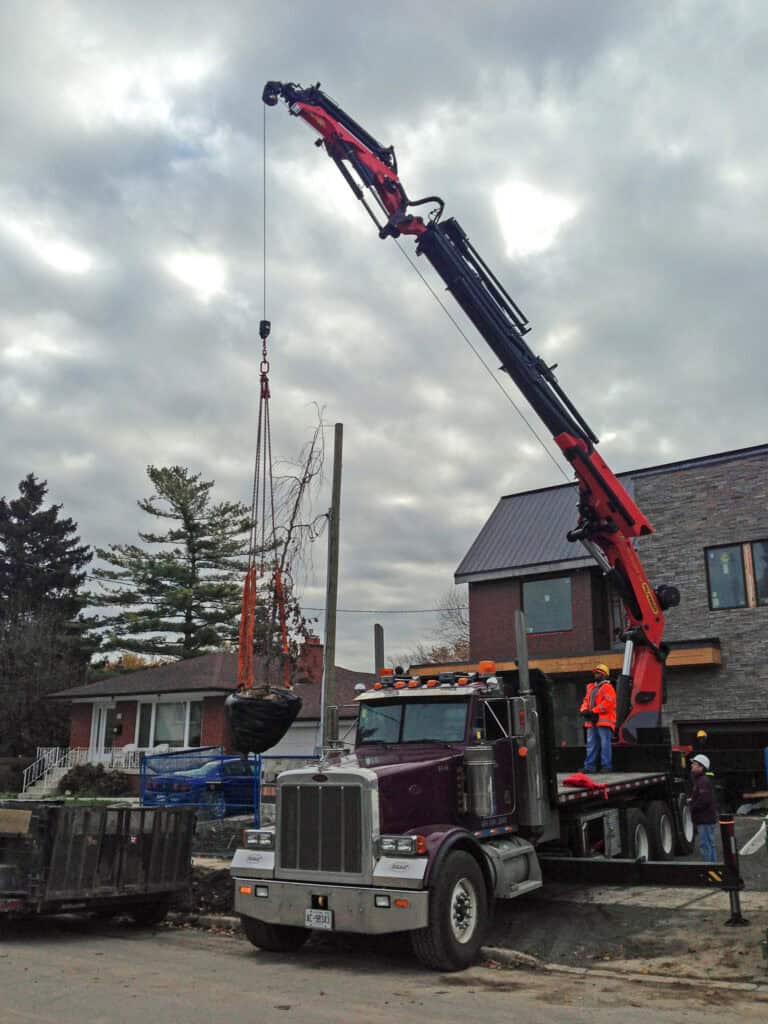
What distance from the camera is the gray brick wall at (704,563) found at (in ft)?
70.5

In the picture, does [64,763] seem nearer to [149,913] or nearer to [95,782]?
[95,782]

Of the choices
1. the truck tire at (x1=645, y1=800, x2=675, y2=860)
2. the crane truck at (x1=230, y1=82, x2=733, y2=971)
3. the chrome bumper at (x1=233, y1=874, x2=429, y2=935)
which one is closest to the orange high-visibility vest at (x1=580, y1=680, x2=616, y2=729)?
the crane truck at (x1=230, y1=82, x2=733, y2=971)

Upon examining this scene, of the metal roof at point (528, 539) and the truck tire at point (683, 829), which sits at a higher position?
the metal roof at point (528, 539)

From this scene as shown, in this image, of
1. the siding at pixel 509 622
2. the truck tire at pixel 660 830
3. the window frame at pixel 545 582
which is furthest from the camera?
the window frame at pixel 545 582

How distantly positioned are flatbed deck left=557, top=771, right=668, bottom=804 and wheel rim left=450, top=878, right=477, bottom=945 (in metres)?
2.42

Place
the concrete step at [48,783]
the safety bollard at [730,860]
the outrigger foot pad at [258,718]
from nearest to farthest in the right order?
the safety bollard at [730,860]
the outrigger foot pad at [258,718]
the concrete step at [48,783]

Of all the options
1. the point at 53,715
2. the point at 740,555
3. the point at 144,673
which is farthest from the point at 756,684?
the point at 53,715

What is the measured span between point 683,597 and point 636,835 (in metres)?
11.2

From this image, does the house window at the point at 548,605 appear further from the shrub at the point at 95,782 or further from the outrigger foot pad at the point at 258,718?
the outrigger foot pad at the point at 258,718

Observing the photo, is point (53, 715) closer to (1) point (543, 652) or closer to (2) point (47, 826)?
(1) point (543, 652)

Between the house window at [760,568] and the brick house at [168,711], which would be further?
the brick house at [168,711]

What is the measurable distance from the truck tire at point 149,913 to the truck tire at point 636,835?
591 cm

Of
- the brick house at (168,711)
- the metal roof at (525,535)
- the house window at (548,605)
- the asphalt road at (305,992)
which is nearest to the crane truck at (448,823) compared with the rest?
the asphalt road at (305,992)

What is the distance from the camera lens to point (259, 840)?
920cm
